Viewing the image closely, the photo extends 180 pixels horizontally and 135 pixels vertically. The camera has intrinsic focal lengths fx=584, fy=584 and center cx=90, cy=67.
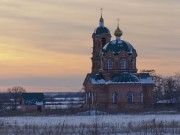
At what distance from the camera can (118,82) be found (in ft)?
264

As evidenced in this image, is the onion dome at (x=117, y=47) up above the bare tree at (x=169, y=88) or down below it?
above

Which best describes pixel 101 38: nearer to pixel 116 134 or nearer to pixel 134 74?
pixel 134 74

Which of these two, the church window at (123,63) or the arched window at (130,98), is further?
the church window at (123,63)

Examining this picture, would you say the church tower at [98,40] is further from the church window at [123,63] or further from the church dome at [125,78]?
the church dome at [125,78]

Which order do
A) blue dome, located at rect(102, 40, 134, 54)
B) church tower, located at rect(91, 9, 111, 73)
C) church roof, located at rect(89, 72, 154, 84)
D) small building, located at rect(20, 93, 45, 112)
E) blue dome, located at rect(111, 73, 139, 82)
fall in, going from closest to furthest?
blue dome, located at rect(111, 73, 139, 82) < church roof, located at rect(89, 72, 154, 84) < blue dome, located at rect(102, 40, 134, 54) < church tower, located at rect(91, 9, 111, 73) < small building, located at rect(20, 93, 45, 112)

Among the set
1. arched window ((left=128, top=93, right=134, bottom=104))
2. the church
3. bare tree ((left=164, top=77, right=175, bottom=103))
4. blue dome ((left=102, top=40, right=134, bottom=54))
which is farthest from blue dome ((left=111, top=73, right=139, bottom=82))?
bare tree ((left=164, top=77, right=175, bottom=103))

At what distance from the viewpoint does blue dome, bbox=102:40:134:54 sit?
275 ft

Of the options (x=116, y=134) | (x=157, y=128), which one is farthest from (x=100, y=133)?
(x=157, y=128)

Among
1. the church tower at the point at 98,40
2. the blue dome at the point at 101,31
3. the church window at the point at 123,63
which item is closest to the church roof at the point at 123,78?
the church window at the point at 123,63

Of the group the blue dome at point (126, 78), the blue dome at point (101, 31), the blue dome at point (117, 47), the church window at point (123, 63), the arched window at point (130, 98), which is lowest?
the arched window at point (130, 98)

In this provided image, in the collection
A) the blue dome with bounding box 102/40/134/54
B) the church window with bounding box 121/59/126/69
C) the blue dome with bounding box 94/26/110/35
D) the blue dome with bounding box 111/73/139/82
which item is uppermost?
the blue dome with bounding box 94/26/110/35

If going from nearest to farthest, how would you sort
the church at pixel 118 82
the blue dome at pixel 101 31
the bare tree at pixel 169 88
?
the church at pixel 118 82 → the blue dome at pixel 101 31 → the bare tree at pixel 169 88

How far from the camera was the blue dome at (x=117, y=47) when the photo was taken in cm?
8369

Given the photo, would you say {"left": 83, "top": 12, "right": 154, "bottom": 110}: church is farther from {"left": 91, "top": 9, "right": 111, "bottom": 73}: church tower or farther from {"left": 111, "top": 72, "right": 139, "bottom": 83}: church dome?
{"left": 91, "top": 9, "right": 111, "bottom": 73}: church tower
